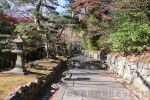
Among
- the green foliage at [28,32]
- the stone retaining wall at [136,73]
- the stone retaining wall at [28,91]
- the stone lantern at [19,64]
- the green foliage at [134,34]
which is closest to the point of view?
the stone retaining wall at [28,91]

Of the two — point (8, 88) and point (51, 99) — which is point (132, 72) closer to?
point (51, 99)

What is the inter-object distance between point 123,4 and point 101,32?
704 centimetres

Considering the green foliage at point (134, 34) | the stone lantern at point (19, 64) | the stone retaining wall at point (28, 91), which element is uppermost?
the green foliage at point (134, 34)

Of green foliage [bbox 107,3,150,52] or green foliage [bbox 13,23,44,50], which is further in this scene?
green foliage [bbox 13,23,44,50]

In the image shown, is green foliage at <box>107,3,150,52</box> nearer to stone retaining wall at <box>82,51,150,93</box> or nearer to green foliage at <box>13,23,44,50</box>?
stone retaining wall at <box>82,51,150,93</box>

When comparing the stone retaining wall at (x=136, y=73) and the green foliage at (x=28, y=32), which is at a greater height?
the green foliage at (x=28, y=32)

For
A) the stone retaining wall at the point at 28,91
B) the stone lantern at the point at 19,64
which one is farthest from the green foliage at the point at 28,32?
the stone retaining wall at the point at 28,91

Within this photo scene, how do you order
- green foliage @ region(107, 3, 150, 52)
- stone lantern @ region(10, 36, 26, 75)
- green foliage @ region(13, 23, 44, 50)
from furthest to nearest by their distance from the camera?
1. green foliage @ region(13, 23, 44, 50)
2. green foliage @ region(107, 3, 150, 52)
3. stone lantern @ region(10, 36, 26, 75)

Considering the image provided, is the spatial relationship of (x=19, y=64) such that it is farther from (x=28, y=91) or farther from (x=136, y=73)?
(x=136, y=73)

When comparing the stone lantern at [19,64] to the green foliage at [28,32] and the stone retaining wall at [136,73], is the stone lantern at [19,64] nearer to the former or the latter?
the green foliage at [28,32]

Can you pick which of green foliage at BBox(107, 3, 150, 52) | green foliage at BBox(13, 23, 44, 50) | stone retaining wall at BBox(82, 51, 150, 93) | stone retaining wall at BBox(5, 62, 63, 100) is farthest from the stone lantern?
green foliage at BBox(107, 3, 150, 52)

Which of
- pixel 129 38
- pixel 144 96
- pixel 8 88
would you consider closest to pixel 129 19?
pixel 129 38

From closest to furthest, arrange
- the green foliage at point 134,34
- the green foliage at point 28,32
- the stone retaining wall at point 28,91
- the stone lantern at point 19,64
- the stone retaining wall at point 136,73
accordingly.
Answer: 1. the stone retaining wall at point 28,91
2. the stone retaining wall at point 136,73
3. the stone lantern at point 19,64
4. the green foliage at point 134,34
5. the green foliage at point 28,32

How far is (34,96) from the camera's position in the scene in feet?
24.1
